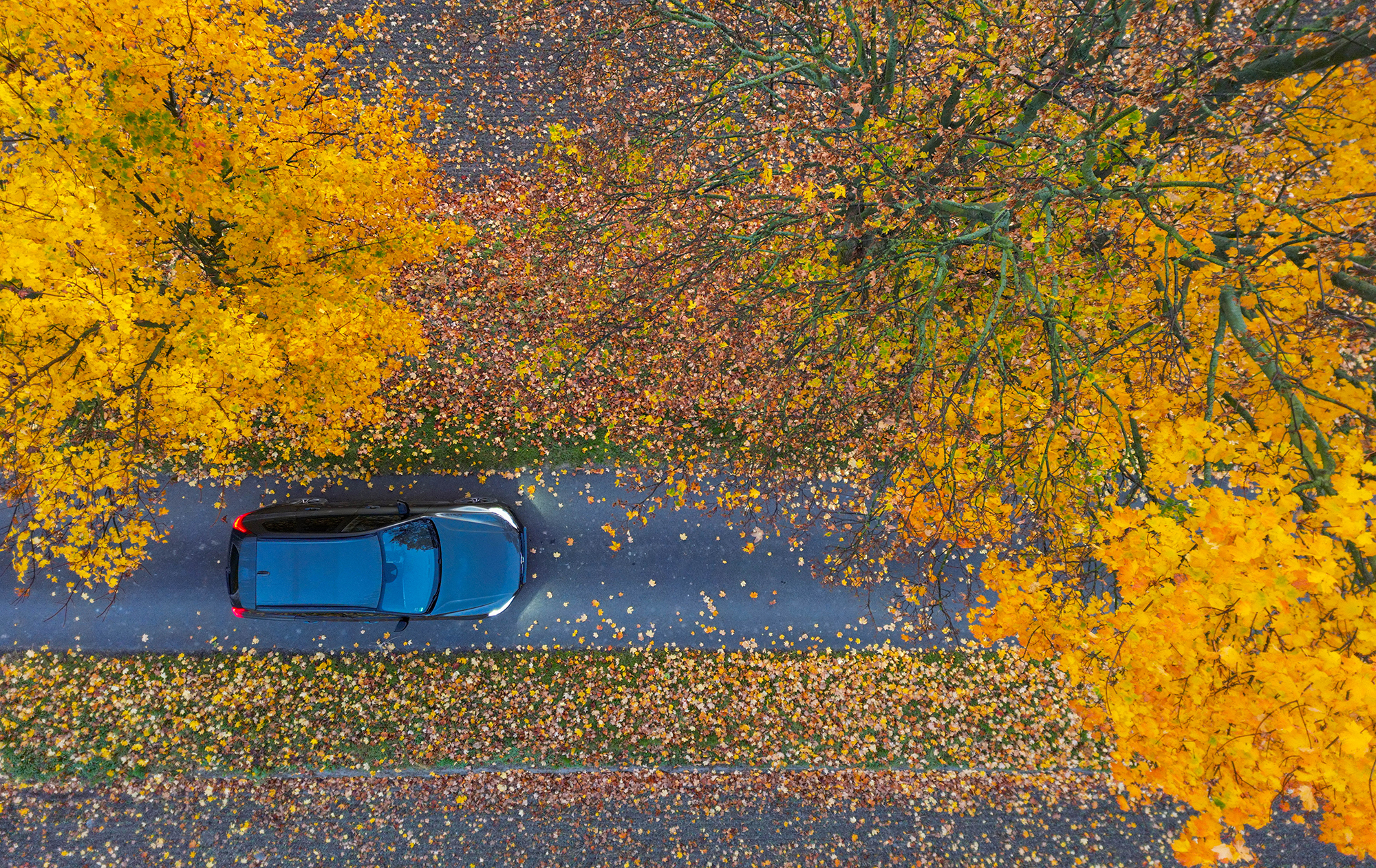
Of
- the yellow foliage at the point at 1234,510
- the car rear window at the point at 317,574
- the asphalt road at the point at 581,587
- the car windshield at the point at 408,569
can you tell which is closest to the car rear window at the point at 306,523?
the car rear window at the point at 317,574

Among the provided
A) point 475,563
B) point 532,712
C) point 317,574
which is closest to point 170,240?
point 317,574

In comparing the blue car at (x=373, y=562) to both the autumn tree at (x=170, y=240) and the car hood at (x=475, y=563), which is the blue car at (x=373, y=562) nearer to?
the car hood at (x=475, y=563)

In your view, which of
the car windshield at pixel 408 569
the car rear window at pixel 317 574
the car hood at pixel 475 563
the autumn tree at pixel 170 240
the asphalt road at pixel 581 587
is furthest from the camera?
the asphalt road at pixel 581 587

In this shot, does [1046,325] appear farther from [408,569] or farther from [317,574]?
[317,574]

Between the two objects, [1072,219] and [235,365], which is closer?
[235,365]

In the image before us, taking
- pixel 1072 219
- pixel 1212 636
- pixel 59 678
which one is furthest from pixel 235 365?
pixel 1212 636

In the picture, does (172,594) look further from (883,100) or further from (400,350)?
(883,100)

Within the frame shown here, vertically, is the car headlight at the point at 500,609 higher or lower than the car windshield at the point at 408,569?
lower

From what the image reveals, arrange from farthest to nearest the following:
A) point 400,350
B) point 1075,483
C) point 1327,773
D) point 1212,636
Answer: point 400,350 < point 1075,483 < point 1212,636 < point 1327,773

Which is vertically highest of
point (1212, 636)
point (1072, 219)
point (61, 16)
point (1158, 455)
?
point (61, 16)
